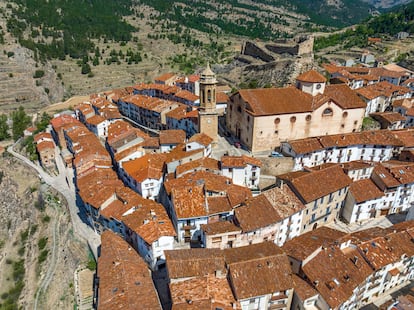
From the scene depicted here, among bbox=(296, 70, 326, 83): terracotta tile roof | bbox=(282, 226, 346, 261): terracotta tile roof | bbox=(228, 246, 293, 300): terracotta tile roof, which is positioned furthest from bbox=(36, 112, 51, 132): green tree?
bbox=(282, 226, 346, 261): terracotta tile roof

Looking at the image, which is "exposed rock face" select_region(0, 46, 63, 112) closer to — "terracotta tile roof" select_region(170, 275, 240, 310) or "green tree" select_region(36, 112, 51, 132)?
"green tree" select_region(36, 112, 51, 132)

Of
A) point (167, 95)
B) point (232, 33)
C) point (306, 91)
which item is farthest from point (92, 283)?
point (232, 33)

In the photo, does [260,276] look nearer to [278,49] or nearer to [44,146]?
[44,146]

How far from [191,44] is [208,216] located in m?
132

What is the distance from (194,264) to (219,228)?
19.4ft

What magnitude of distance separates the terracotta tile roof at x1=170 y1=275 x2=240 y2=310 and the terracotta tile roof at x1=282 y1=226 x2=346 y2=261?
8.49 meters

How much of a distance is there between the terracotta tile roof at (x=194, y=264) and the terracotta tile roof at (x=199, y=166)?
15.7m

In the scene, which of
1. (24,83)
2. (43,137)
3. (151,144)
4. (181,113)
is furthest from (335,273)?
(24,83)

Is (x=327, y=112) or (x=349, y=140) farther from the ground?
(x=327, y=112)

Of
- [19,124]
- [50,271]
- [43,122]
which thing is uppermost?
[43,122]

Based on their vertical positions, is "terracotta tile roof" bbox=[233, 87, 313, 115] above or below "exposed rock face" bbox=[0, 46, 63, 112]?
above

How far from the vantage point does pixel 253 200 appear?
4009cm

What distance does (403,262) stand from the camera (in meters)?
37.4

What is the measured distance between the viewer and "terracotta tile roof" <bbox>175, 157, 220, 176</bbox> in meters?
48.0
